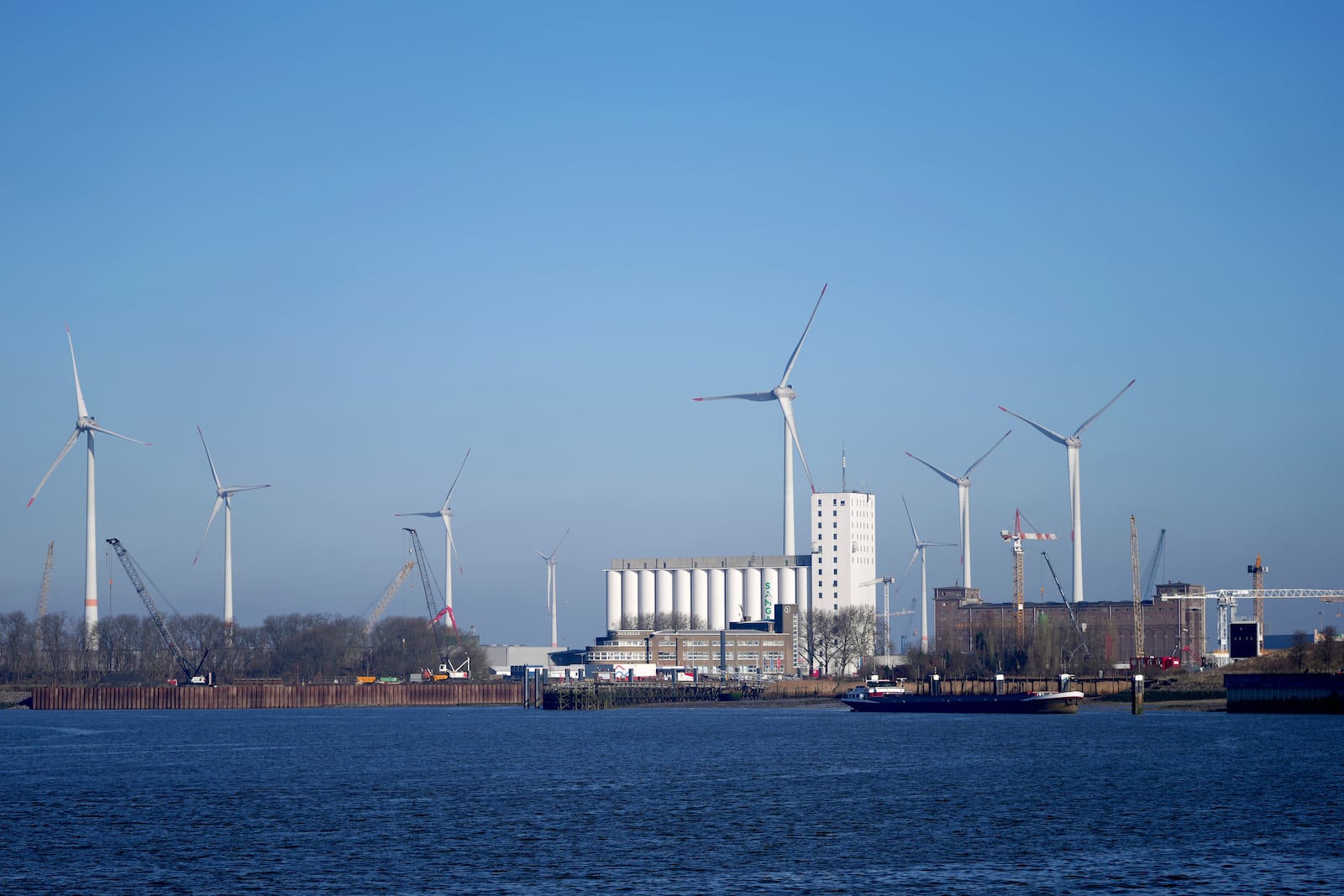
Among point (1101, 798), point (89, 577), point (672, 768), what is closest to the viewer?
point (1101, 798)

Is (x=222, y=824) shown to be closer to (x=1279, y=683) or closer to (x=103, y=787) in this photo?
(x=103, y=787)

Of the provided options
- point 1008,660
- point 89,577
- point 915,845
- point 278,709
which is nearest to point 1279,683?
point 1008,660

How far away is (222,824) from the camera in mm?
60281

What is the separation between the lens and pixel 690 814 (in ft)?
205

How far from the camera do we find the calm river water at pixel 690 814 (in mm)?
46719

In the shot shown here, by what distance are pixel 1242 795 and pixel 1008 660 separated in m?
130

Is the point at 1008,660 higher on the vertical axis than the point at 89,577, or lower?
lower

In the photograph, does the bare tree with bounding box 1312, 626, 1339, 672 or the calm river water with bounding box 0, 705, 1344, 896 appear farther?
the bare tree with bounding box 1312, 626, 1339, 672

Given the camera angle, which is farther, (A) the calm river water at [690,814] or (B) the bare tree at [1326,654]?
(B) the bare tree at [1326,654]

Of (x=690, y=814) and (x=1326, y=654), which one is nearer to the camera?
(x=690, y=814)

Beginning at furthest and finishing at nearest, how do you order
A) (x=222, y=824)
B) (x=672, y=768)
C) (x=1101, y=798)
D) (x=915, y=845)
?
(x=672, y=768) < (x=1101, y=798) < (x=222, y=824) < (x=915, y=845)

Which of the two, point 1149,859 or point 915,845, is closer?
point 1149,859

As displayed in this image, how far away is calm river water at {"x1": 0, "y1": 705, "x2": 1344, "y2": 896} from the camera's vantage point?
1839 inches

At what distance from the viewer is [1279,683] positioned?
136375mm
